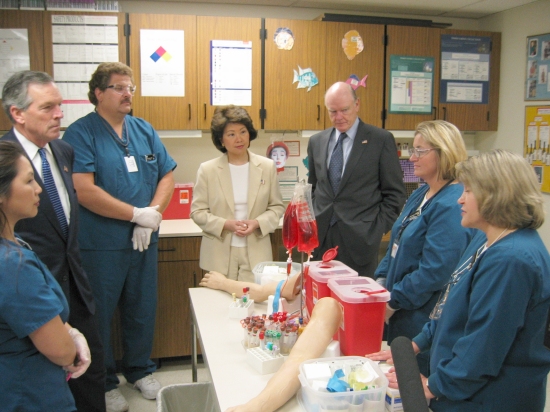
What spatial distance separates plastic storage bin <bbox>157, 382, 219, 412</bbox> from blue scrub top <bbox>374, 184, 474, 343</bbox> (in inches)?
30.5

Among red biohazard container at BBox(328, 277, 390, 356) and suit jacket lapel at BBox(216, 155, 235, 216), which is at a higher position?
suit jacket lapel at BBox(216, 155, 235, 216)

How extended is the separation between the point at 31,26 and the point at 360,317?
2.88 m

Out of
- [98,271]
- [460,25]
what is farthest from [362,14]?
[98,271]

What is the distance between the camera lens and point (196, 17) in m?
3.35

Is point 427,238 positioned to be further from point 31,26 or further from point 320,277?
point 31,26

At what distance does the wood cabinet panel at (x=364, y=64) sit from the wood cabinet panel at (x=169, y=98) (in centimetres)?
96

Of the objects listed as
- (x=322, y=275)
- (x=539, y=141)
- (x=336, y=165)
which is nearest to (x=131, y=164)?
(x=336, y=165)

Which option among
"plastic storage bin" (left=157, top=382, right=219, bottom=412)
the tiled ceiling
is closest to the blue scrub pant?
"plastic storage bin" (left=157, top=382, right=219, bottom=412)

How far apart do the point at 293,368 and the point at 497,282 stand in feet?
1.89

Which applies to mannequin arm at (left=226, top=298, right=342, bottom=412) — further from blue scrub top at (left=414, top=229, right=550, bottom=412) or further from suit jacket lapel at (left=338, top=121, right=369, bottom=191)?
suit jacket lapel at (left=338, top=121, right=369, bottom=191)

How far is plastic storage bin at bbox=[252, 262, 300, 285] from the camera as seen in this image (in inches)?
81.9

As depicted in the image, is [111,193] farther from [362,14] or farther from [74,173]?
[362,14]

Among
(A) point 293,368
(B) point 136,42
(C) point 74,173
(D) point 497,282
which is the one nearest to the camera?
(D) point 497,282

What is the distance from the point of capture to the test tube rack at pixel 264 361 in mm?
1479
